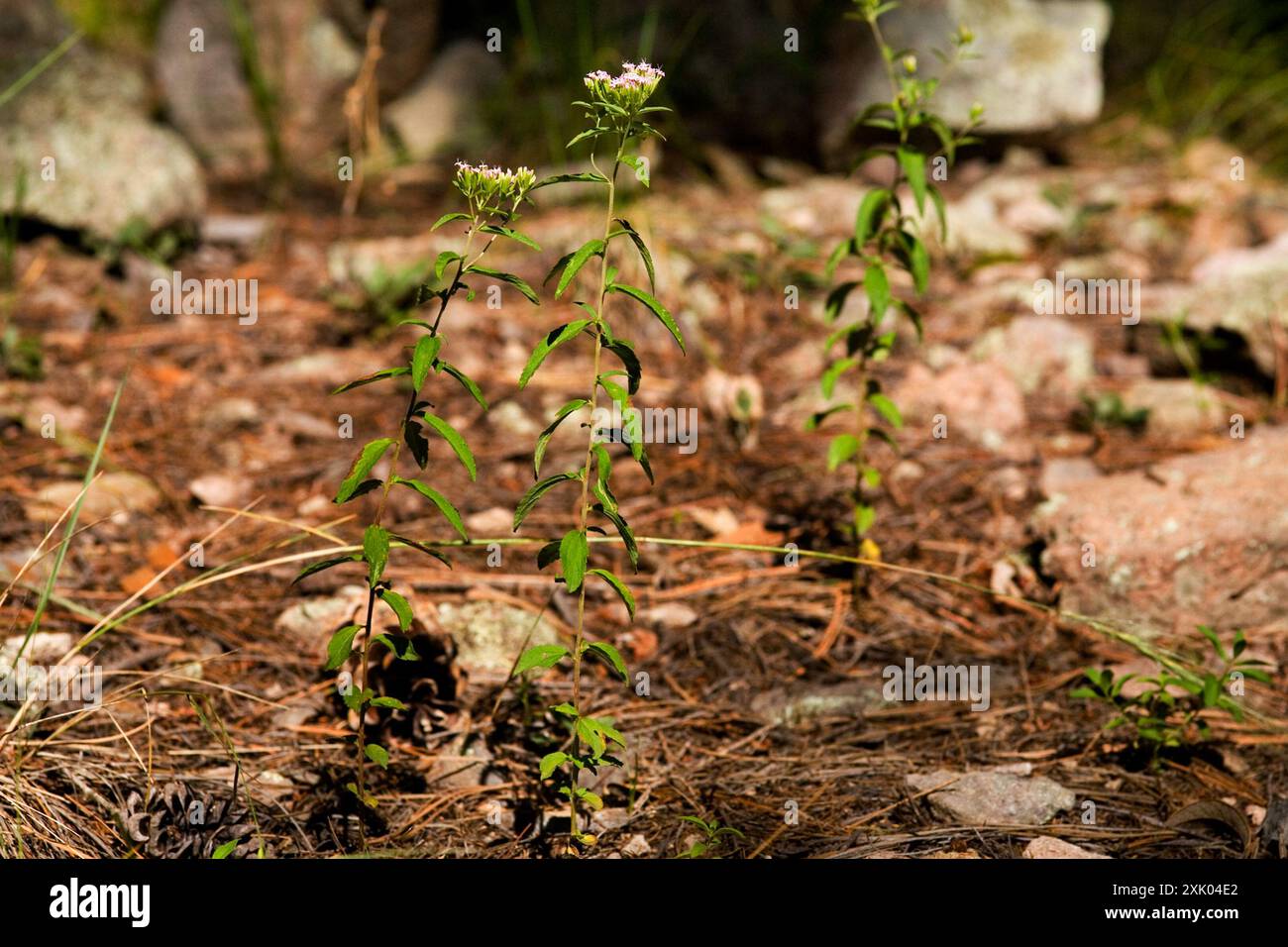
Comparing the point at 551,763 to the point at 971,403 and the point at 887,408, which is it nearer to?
the point at 887,408

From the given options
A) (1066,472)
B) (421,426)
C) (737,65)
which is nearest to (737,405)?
(1066,472)

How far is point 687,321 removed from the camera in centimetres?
405

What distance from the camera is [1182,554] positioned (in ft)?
8.77

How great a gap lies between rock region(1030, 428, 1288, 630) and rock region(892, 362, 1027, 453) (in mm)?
723

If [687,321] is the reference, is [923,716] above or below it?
below

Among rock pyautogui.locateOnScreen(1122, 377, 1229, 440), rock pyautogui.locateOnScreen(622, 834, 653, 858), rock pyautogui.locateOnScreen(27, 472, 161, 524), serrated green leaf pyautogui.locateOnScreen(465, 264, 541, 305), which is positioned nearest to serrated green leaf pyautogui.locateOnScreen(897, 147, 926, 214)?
serrated green leaf pyautogui.locateOnScreen(465, 264, 541, 305)

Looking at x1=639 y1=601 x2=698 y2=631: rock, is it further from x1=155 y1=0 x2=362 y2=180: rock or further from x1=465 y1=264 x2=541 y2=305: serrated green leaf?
x1=155 y1=0 x2=362 y2=180: rock

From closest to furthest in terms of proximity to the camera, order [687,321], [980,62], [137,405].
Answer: [137,405] < [687,321] < [980,62]

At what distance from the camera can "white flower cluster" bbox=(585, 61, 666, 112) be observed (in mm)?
1667

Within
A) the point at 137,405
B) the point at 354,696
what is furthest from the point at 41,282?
the point at 354,696

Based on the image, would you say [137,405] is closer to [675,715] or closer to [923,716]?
[675,715]

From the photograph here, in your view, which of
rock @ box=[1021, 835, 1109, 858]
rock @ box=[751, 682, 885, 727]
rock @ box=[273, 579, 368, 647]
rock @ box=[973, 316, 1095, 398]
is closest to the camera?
rock @ box=[1021, 835, 1109, 858]
